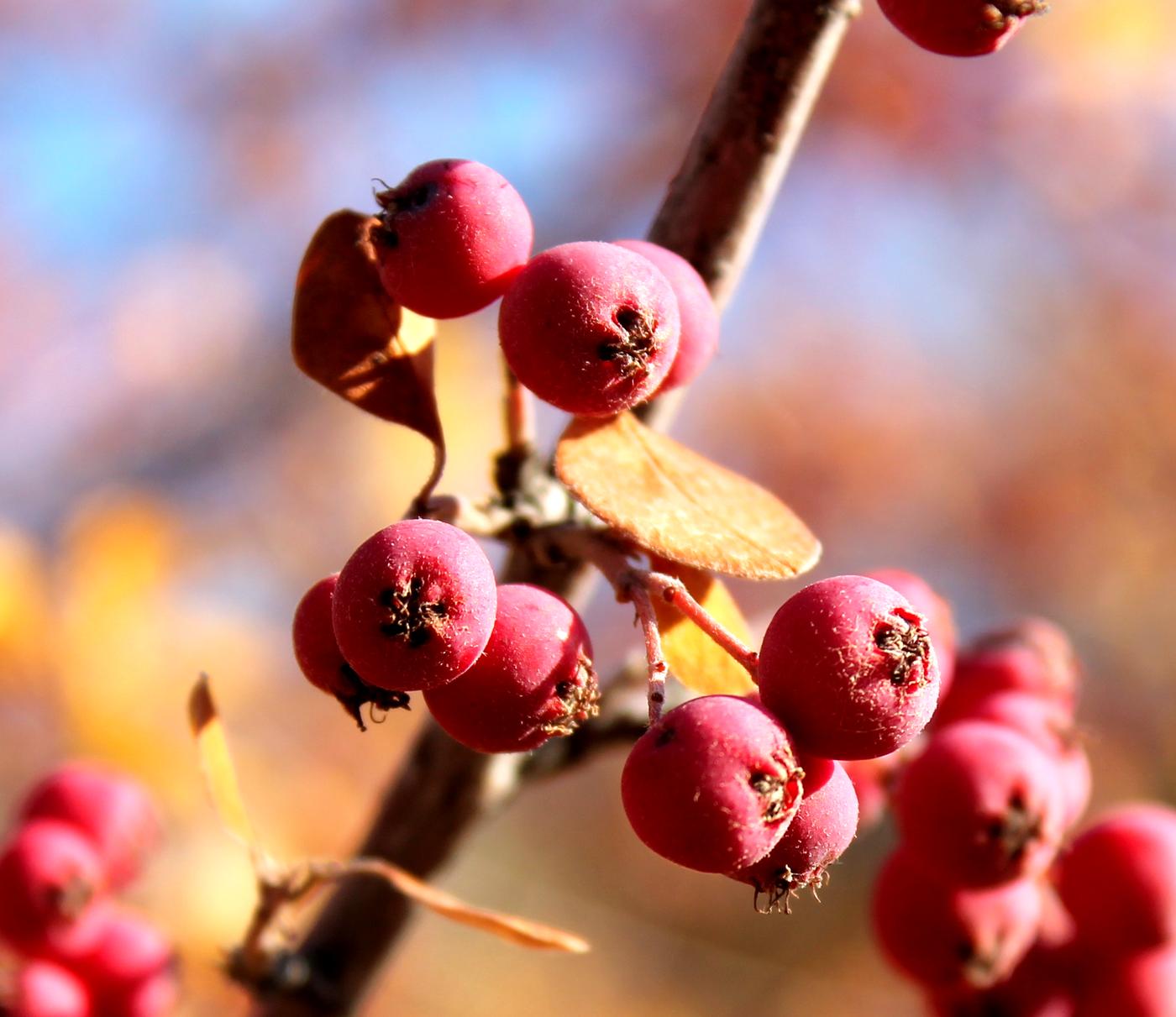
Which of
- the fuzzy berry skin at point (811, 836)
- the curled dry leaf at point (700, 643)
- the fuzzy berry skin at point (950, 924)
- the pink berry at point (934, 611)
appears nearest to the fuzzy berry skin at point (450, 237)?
the curled dry leaf at point (700, 643)

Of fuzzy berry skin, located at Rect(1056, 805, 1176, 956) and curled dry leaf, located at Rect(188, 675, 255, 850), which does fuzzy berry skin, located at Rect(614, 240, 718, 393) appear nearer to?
curled dry leaf, located at Rect(188, 675, 255, 850)

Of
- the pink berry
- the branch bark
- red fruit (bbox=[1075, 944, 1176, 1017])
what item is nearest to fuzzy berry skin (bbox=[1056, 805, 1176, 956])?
red fruit (bbox=[1075, 944, 1176, 1017])

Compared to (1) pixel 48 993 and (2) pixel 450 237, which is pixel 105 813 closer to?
(1) pixel 48 993

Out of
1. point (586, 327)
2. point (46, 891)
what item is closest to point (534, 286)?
point (586, 327)

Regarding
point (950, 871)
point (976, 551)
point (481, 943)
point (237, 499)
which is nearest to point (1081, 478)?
point (976, 551)

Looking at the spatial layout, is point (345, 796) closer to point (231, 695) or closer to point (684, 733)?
point (231, 695)

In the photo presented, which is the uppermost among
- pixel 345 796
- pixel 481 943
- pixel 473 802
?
pixel 473 802

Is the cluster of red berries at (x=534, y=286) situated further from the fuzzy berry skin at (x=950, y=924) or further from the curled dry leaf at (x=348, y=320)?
the fuzzy berry skin at (x=950, y=924)
